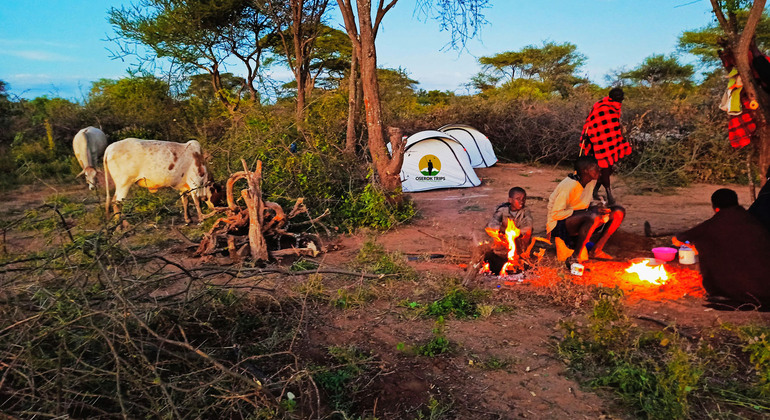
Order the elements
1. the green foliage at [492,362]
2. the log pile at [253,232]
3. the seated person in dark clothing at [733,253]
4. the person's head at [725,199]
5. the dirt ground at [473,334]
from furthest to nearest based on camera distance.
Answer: the log pile at [253,232], the person's head at [725,199], the seated person in dark clothing at [733,253], the green foliage at [492,362], the dirt ground at [473,334]

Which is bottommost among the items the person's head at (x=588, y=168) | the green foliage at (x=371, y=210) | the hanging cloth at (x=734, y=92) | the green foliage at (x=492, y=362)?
the green foliage at (x=492, y=362)

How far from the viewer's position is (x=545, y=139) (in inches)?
517

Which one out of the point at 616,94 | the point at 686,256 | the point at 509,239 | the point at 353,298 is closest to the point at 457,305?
the point at 353,298

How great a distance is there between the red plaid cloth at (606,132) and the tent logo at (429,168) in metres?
4.06

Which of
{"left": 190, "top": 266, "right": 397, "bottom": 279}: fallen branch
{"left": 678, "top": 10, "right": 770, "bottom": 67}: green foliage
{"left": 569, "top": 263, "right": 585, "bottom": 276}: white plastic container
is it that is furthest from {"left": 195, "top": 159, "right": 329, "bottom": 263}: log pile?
{"left": 678, "top": 10, "right": 770, "bottom": 67}: green foliage

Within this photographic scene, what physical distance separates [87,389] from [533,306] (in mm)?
3302

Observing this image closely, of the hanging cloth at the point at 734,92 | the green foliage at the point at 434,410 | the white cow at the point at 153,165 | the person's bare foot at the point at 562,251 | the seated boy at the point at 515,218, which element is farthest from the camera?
the white cow at the point at 153,165

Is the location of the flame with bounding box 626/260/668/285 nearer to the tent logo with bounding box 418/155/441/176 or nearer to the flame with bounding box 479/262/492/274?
the flame with bounding box 479/262/492/274

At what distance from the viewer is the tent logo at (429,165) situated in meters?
10.4

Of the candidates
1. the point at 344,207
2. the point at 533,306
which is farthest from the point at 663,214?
the point at 344,207

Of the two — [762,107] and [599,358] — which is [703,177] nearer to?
[762,107]

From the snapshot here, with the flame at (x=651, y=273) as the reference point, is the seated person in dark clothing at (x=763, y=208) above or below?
above

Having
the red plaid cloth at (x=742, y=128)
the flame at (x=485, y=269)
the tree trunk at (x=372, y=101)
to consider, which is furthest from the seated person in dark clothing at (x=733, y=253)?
the tree trunk at (x=372, y=101)

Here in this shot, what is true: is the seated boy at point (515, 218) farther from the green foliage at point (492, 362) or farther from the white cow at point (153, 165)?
the white cow at point (153, 165)
